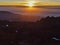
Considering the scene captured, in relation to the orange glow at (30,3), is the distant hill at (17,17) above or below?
below

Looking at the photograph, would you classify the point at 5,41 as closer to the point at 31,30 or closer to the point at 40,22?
the point at 31,30

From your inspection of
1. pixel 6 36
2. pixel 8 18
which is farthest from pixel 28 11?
pixel 6 36

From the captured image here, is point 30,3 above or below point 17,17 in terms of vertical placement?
above

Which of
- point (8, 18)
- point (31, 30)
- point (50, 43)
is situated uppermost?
point (8, 18)

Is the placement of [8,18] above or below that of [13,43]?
above

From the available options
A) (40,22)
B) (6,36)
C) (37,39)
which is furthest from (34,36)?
(6,36)

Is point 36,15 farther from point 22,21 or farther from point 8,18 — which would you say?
point 8,18

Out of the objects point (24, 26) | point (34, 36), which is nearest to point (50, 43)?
point (34, 36)

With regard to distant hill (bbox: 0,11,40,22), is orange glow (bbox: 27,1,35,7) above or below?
above

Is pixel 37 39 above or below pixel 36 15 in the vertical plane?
below
